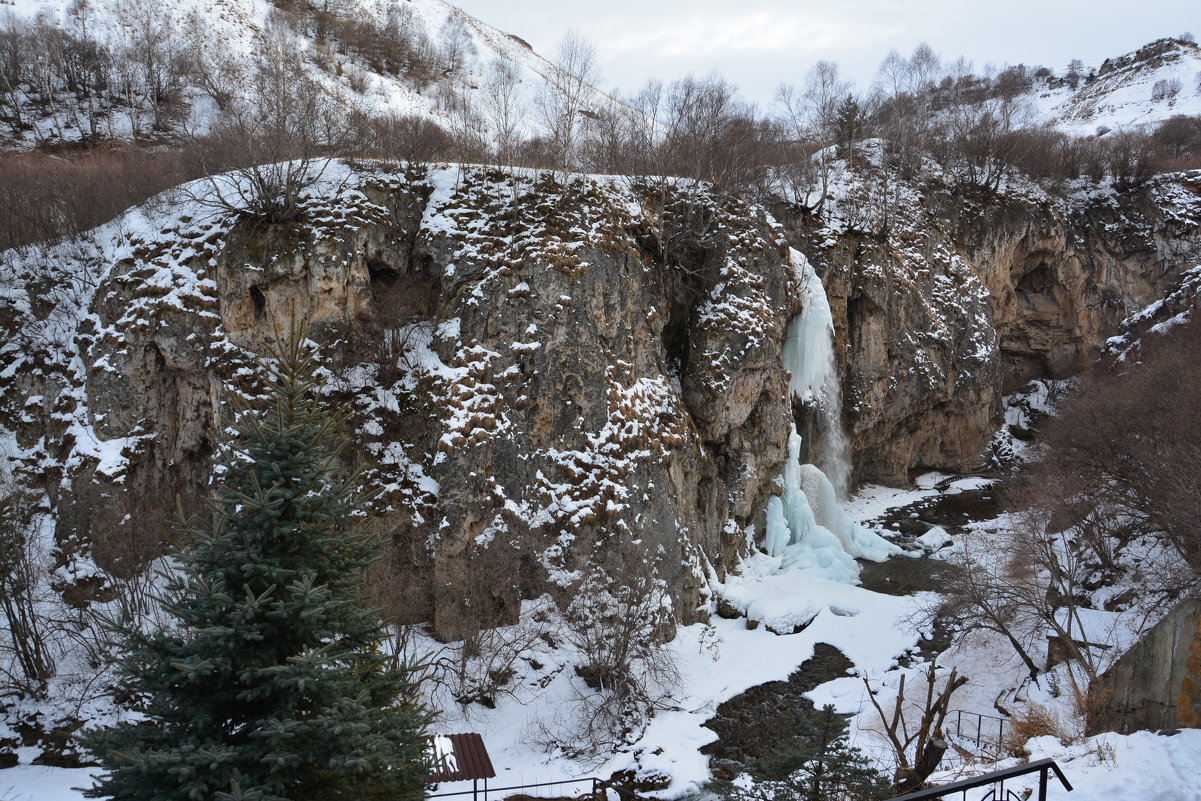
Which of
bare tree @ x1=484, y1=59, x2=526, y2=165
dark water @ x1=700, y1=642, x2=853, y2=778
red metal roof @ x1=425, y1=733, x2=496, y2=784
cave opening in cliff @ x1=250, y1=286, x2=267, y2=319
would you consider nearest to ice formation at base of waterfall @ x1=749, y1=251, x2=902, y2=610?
dark water @ x1=700, y1=642, x2=853, y2=778

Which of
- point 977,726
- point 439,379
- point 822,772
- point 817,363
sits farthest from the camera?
point 817,363

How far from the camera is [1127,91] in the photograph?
66438mm

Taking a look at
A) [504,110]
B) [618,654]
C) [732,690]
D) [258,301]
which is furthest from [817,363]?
[258,301]

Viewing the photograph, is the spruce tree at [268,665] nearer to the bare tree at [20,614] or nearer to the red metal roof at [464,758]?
the red metal roof at [464,758]

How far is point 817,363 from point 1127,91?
2501 inches

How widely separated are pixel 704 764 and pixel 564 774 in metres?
2.79

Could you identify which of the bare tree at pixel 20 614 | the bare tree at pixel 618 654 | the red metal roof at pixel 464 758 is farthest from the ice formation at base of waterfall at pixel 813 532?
the bare tree at pixel 20 614

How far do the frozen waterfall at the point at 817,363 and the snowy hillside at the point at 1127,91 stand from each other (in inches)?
1767

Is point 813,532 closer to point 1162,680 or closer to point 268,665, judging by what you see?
point 1162,680

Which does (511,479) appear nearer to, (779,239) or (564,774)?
(564,774)

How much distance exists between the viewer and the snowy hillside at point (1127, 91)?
6047 centimetres

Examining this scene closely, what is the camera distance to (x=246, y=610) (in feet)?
18.4

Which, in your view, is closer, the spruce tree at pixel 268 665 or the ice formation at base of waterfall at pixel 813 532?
the spruce tree at pixel 268 665

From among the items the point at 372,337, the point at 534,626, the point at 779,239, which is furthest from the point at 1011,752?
the point at 779,239
